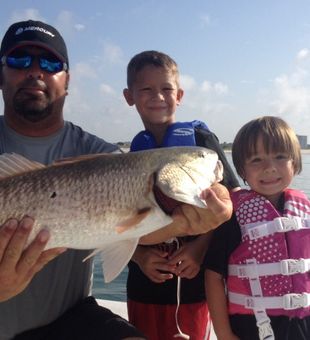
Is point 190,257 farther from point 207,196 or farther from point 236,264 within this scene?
point 207,196

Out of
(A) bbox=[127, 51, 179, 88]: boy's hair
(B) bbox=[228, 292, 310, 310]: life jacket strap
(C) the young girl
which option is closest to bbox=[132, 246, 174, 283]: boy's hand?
(C) the young girl

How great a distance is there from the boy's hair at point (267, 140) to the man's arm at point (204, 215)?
2.02 ft

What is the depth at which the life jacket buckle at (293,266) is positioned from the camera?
3779 mm

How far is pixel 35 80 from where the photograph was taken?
4211mm

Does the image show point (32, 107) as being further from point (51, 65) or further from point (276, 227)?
point (276, 227)

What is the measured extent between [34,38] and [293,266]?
3104 mm

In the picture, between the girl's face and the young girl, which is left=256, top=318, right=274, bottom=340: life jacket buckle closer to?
the young girl

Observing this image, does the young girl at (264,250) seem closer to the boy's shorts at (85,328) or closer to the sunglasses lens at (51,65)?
the boy's shorts at (85,328)

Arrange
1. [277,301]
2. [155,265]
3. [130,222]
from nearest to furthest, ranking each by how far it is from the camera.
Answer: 1. [130,222]
2. [277,301]
3. [155,265]

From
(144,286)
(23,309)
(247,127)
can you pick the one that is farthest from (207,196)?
(23,309)

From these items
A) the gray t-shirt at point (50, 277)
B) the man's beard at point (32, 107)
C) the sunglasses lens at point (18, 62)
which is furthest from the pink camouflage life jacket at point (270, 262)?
the sunglasses lens at point (18, 62)

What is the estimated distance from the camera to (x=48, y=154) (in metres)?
4.23

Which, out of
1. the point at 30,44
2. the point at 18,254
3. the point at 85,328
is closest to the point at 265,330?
the point at 85,328

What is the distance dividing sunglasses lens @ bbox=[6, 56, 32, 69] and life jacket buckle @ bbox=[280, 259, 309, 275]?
291cm
